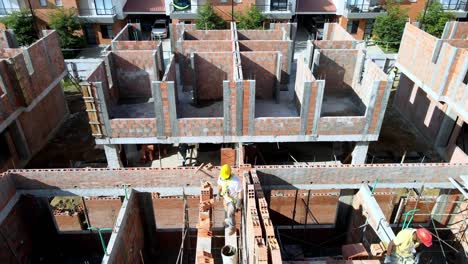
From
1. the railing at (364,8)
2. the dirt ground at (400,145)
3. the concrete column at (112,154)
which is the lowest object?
the dirt ground at (400,145)

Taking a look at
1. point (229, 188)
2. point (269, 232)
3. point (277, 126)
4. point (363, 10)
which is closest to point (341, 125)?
point (277, 126)

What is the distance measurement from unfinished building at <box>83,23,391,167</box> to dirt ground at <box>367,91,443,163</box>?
2823 millimetres

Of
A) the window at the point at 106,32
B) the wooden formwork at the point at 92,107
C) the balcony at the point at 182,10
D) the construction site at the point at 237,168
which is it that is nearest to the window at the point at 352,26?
the balcony at the point at 182,10

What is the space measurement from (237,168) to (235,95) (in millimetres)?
3198

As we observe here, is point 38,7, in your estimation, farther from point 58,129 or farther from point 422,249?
point 422,249

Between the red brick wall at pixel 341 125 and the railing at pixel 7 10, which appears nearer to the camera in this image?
the red brick wall at pixel 341 125

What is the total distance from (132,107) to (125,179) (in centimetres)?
547

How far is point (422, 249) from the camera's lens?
1285 cm

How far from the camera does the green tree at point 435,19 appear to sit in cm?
3066

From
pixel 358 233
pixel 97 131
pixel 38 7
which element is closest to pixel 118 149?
pixel 97 131

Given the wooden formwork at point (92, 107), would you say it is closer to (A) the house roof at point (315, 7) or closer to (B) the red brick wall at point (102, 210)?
(B) the red brick wall at point (102, 210)

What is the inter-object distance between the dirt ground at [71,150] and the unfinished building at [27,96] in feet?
1.40

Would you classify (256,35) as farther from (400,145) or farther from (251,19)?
(251,19)

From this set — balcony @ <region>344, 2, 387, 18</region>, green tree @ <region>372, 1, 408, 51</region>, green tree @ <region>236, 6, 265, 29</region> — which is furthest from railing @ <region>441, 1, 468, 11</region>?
green tree @ <region>236, 6, 265, 29</region>
